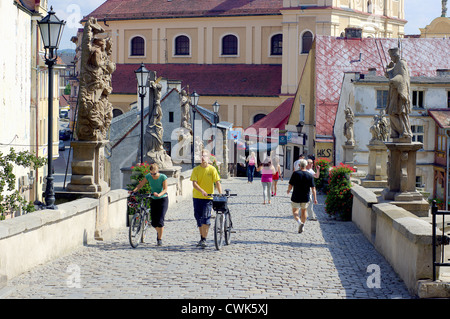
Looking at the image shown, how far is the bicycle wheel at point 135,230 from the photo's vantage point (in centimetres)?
1230

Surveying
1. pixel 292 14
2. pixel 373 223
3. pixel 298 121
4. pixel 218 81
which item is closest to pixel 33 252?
pixel 373 223

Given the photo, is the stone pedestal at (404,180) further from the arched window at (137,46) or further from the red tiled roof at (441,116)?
the arched window at (137,46)

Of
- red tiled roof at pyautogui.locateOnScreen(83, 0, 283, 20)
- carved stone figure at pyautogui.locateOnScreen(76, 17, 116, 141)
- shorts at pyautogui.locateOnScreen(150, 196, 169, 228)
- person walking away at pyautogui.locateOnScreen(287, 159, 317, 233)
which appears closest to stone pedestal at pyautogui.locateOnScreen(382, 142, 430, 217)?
person walking away at pyautogui.locateOnScreen(287, 159, 317, 233)

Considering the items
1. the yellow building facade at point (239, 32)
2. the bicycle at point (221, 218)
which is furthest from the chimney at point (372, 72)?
the bicycle at point (221, 218)

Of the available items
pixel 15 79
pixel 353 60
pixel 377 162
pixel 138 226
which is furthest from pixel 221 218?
pixel 353 60

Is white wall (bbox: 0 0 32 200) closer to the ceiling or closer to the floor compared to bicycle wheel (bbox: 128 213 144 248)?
closer to the ceiling

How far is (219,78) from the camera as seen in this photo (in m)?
68.2

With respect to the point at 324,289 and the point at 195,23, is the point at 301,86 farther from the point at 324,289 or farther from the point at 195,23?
the point at 324,289

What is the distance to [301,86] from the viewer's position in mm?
53312

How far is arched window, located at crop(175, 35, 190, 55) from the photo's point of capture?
72062mm

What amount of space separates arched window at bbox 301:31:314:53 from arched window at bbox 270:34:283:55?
19.8 ft

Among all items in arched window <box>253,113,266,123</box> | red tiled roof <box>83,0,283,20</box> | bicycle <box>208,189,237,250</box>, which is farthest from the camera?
red tiled roof <box>83,0,283,20</box>

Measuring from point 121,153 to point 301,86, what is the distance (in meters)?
16.5

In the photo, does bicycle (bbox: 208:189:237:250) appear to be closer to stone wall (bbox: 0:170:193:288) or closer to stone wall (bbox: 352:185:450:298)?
stone wall (bbox: 0:170:193:288)
